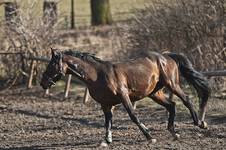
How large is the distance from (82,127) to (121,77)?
260cm

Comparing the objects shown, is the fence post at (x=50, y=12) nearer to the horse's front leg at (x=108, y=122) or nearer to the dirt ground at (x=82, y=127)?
the dirt ground at (x=82, y=127)

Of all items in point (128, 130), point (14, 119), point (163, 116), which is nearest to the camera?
point (128, 130)

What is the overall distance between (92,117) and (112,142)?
3439 mm

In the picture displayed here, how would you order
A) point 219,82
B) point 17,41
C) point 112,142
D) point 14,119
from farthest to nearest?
1. point 17,41
2. point 219,82
3. point 14,119
4. point 112,142

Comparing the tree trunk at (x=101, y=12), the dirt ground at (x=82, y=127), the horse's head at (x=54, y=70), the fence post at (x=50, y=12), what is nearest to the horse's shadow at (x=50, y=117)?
the dirt ground at (x=82, y=127)

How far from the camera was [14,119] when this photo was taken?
13.9 m

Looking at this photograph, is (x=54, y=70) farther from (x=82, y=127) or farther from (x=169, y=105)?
(x=82, y=127)

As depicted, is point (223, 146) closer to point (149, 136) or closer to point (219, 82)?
point (149, 136)

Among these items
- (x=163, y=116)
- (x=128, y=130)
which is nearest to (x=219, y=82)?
(x=163, y=116)

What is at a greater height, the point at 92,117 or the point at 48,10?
the point at 48,10

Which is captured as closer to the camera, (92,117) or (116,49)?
(92,117)

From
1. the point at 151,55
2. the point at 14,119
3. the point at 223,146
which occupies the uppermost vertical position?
the point at 151,55

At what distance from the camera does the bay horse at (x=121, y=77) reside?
9719 mm

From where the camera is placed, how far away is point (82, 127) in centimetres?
1222
